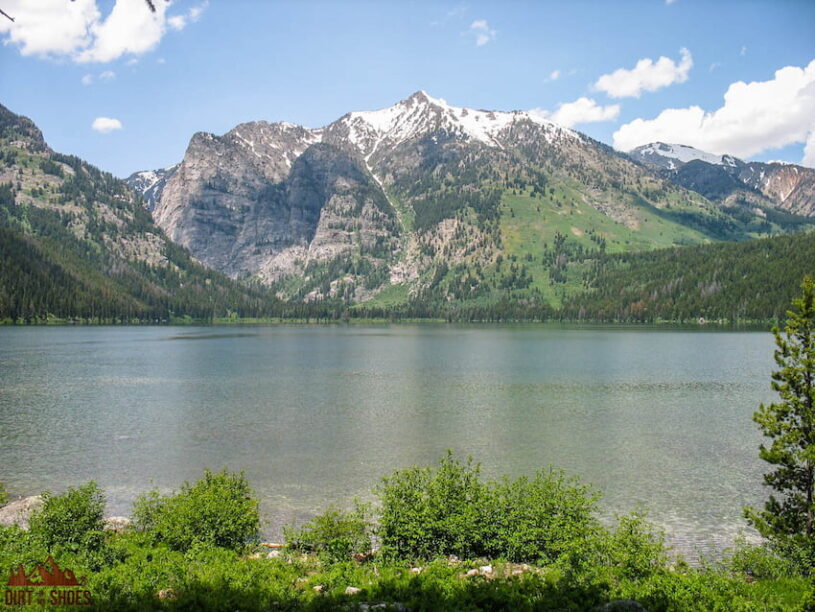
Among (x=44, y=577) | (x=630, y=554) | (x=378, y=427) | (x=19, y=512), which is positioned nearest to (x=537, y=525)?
(x=630, y=554)

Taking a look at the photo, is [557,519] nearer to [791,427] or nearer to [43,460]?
[791,427]

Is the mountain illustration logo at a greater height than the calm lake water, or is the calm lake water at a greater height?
the mountain illustration logo

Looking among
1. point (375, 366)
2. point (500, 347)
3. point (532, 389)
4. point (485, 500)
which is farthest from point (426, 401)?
point (500, 347)

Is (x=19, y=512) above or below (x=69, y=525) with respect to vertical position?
below

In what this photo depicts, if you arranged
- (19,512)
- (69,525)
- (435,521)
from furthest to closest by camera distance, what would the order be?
(19,512) → (435,521) → (69,525)

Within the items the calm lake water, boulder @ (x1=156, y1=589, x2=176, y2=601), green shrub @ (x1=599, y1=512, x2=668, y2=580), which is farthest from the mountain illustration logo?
green shrub @ (x1=599, y1=512, x2=668, y2=580)

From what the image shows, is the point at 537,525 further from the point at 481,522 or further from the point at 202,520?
the point at 202,520

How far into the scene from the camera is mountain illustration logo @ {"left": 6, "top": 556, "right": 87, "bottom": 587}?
1705 cm

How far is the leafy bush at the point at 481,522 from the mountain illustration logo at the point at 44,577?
1121cm

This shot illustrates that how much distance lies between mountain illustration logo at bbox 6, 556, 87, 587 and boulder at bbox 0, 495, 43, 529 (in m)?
10.7

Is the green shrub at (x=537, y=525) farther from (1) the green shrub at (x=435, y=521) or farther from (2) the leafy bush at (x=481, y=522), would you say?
(1) the green shrub at (x=435, y=521)

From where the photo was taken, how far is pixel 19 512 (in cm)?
2838

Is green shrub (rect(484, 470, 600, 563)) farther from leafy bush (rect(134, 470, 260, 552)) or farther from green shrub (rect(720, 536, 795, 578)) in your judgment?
leafy bush (rect(134, 470, 260, 552))

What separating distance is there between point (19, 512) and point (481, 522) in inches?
939
